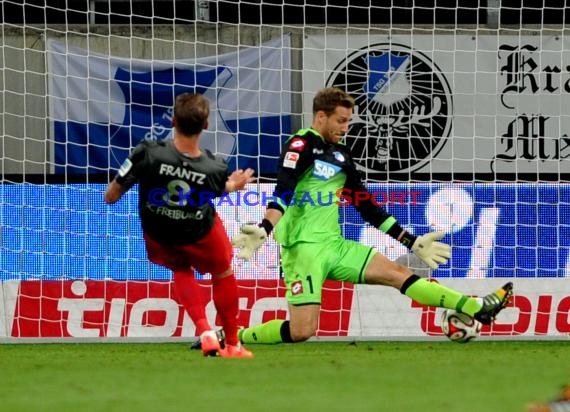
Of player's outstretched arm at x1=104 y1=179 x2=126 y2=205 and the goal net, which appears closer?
player's outstretched arm at x1=104 y1=179 x2=126 y2=205

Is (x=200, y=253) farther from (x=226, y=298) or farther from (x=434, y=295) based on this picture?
(x=434, y=295)

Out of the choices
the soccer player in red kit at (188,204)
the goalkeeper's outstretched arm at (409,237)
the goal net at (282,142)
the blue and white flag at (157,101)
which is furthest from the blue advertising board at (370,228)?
the soccer player in red kit at (188,204)

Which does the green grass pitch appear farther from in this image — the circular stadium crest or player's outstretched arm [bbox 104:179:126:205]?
the circular stadium crest

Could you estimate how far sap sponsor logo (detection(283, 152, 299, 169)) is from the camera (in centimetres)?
847

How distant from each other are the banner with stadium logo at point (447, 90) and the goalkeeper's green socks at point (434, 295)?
3859 mm

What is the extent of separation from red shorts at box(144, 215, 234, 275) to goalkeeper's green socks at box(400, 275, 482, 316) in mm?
1249

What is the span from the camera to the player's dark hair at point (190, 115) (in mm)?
7664

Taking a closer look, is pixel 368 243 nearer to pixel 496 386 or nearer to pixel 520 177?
pixel 520 177

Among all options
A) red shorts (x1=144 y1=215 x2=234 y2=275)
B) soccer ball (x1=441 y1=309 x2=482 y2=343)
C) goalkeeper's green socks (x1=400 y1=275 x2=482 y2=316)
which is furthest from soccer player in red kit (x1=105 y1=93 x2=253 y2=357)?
soccer ball (x1=441 y1=309 x2=482 y2=343)

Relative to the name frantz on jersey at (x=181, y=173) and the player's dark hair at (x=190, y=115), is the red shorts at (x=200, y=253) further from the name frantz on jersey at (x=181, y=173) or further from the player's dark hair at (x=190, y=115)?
the player's dark hair at (x=190, y=115)

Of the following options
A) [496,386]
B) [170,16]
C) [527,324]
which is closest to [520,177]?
[527,324]

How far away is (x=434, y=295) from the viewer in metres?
8.51

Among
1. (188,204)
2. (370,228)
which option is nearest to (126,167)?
(188,204)

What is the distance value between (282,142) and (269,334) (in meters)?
4.11
